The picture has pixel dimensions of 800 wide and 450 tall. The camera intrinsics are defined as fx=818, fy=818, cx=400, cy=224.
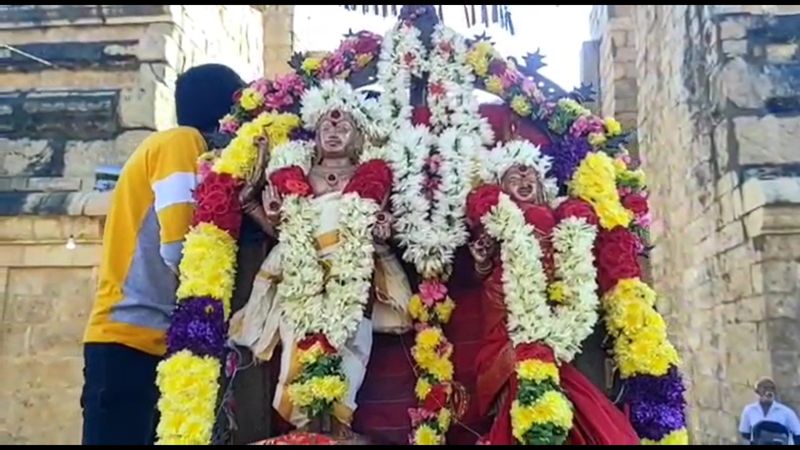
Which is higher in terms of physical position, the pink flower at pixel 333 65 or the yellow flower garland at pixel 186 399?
the pink flower at pixel 333 65

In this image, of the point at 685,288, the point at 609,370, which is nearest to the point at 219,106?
the point at 609,370

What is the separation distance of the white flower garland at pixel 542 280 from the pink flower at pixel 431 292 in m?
0.28

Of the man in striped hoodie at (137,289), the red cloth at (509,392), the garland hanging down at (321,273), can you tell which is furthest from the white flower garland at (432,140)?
the man in striped hoodie at (137,289)

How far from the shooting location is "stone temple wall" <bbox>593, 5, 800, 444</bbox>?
538 cm

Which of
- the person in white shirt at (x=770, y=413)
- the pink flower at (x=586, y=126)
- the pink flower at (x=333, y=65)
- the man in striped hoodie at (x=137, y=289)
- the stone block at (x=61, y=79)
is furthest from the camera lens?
the stone block at (x=61, y=79)

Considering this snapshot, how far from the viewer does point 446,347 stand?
2.88 meters

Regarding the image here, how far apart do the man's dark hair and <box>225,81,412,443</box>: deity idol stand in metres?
0.51

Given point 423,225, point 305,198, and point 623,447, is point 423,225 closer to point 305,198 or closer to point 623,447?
point 305,198

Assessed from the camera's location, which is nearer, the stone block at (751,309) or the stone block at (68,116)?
the stone block at (751,309)

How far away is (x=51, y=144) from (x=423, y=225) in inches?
162

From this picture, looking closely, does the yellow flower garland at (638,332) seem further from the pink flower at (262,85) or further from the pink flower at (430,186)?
the pink flower at (262,85)

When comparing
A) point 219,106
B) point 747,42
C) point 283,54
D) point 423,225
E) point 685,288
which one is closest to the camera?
point 423,225

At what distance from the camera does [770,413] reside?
17.2 feet

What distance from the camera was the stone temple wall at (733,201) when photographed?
5379mm
